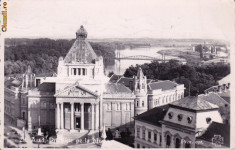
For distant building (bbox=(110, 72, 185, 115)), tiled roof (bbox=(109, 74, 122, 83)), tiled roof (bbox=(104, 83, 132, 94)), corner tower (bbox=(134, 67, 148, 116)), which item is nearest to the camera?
tiled roof (bbox=(104, 83, 132, 94))

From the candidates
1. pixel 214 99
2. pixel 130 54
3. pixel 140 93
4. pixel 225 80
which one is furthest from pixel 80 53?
pixel 225 80

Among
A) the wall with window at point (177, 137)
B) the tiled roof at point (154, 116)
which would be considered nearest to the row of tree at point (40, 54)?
the tiled roof at point (154, 116)

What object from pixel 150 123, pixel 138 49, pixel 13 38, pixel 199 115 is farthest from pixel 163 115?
pixel 13 38

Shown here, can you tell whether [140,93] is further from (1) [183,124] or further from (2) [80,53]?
(1) [183,124]

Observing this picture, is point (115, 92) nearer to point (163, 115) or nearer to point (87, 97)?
point (87, 97)

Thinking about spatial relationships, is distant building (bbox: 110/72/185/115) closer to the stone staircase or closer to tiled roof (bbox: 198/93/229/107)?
tiled roof (bbox: 198/93/229/107)

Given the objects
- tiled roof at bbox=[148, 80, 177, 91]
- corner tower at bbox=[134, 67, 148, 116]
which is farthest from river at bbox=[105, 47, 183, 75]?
tiled roof at bbox=[148, 80, 177, 91]
